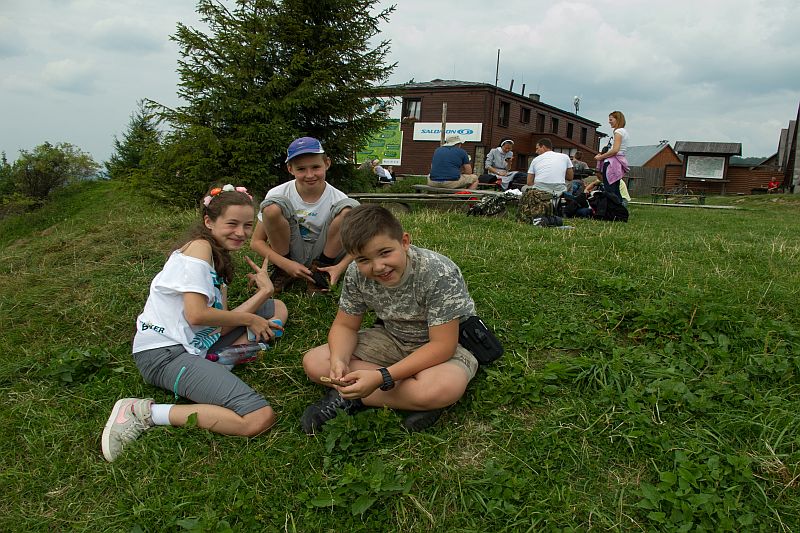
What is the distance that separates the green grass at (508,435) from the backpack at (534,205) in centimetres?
415

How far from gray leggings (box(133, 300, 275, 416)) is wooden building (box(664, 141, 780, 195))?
4097cm

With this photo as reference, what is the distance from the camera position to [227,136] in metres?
11.3

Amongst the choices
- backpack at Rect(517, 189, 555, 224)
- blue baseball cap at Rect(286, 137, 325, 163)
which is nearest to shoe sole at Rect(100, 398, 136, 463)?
blue baseball cap at Rect(286, 137, 325, 163)

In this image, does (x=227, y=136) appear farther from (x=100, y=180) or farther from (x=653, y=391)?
(x=100, y=180)

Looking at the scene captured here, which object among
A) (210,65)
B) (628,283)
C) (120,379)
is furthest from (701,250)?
(210,65)

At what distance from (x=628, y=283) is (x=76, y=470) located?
363cm

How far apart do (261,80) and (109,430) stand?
9885 millimetres

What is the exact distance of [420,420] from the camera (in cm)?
282

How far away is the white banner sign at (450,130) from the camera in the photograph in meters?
35.5

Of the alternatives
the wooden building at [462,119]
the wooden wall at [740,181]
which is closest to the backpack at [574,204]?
the wooden building at [462,119]

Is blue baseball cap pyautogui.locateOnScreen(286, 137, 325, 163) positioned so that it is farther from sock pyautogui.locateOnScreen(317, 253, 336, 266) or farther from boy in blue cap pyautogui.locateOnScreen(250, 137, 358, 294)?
sock pyautogui.locateOnScreen(317, 253, 336, 266)

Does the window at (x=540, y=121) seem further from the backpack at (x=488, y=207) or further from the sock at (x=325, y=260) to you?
the sock at (x=325, y=260)

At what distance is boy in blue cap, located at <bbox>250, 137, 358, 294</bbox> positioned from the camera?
4.28 meters

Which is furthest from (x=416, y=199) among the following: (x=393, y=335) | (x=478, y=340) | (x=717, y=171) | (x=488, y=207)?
(x=717, y=171)
